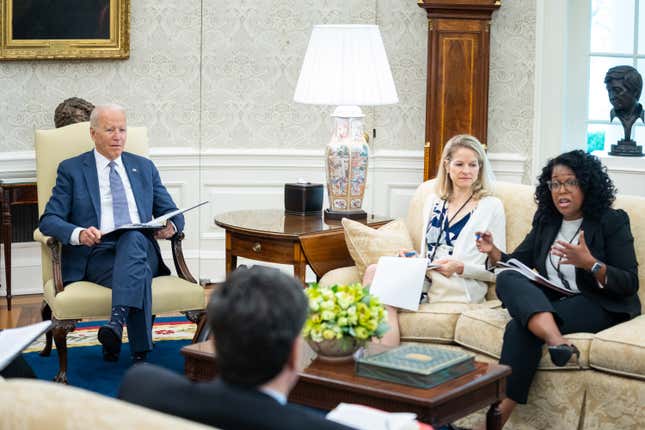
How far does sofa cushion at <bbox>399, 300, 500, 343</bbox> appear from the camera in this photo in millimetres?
3693

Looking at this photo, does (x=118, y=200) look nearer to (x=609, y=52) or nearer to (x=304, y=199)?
(x=304, y=199)

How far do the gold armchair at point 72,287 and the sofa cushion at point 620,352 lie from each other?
168 cm

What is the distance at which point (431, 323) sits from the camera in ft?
12.2

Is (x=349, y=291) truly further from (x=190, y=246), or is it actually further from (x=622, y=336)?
(x=190, y=246)

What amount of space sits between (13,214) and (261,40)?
5.86 ft

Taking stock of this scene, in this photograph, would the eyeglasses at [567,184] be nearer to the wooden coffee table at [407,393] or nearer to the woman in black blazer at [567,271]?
the woman in black blazer at [567,271]

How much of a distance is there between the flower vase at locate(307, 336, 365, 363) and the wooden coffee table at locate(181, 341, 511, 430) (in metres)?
0.03

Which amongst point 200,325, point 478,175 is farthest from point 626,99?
point 200,325

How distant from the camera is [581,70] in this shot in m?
5.98

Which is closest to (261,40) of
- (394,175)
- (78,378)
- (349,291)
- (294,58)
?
(294,58)

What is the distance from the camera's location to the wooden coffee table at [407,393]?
2.63 meters

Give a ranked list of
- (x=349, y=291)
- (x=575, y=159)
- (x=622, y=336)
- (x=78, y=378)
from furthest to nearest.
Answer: (x=78, y=378)
(x=575, y=159)
(x=622, y=336)
(x=349, y=291)

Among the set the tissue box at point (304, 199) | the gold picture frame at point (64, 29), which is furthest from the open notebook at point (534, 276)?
the gold picture frame at point (64, 29)

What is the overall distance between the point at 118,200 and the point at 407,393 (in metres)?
2.07
